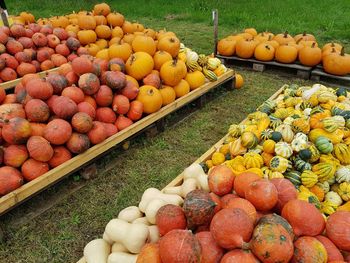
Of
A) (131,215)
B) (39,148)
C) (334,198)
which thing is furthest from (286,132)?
(39,148)

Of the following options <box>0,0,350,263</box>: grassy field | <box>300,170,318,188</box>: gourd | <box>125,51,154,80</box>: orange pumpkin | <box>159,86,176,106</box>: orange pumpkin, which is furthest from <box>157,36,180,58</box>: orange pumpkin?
<box>300,170,318,188</box>: gourd

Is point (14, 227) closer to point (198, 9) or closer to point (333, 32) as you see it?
point (333, 32)

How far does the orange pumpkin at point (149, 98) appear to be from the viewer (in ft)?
13.9

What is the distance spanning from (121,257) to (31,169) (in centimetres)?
157

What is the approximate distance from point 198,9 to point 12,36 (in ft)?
29.1

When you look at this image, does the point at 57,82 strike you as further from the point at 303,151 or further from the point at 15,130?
the point at 303,151

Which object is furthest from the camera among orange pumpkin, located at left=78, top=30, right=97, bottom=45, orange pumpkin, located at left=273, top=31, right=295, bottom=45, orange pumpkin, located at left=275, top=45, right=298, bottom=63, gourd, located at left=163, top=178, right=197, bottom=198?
orange pumpkin, located at left=273, top=31, right=295, bottom=45

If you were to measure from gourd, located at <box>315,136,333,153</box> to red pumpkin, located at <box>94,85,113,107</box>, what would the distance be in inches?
95.3

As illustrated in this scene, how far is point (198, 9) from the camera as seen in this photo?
12.7 metres

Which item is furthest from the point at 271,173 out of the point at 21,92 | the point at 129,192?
the point at 21,92

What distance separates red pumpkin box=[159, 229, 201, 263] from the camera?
162 centimetres

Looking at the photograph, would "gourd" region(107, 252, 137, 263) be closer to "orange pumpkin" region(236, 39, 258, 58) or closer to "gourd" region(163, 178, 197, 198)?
"gourd" region(163, 178, 197, 198)

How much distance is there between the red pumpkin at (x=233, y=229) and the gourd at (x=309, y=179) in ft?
4.08

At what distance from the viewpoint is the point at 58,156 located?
3371 mm
